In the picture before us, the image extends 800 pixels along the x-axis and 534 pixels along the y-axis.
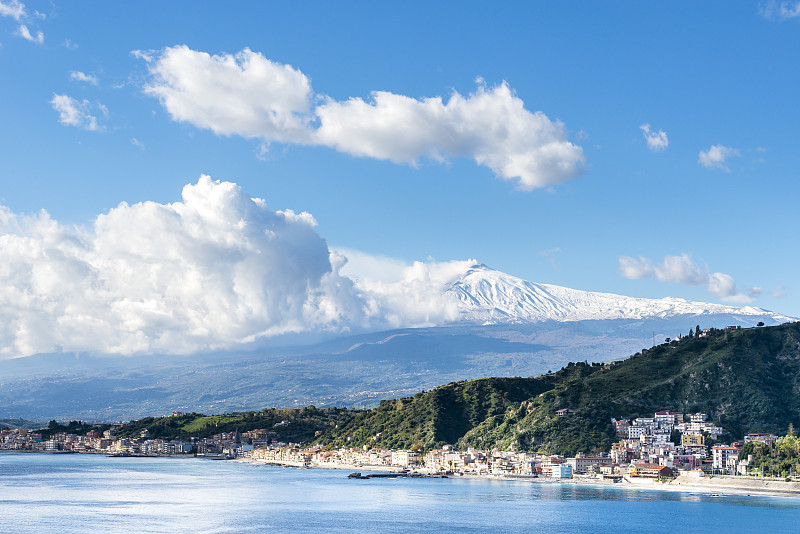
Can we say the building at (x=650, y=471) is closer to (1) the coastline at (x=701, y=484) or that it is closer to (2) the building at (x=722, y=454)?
(1) the coastline at (x=701, y=484)

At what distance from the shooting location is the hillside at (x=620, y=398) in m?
126

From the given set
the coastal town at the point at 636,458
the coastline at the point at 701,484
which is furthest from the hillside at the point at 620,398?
the coastline at the point at 701,484

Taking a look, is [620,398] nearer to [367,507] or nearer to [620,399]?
[620,399]

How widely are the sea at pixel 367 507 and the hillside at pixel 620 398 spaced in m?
15.8

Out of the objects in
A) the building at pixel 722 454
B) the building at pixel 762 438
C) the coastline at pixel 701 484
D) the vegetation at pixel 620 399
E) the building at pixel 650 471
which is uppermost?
the vegetation at pixel 620 399

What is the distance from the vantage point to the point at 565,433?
128375 mm

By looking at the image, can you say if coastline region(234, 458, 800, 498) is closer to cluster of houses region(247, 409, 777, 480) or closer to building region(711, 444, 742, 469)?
cluster of houses region(247, 409, 777, 480)

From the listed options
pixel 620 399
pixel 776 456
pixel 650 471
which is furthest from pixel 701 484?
pixel 620 399

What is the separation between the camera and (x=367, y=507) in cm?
8838

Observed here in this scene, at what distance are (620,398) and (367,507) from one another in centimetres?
5799

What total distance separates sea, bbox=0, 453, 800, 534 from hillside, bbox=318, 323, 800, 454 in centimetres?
1582

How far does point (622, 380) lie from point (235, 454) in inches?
3566

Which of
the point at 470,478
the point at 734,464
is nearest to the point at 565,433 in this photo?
the point at 470,478

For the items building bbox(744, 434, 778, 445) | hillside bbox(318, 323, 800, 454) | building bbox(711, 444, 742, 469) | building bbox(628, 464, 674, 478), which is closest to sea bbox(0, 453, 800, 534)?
building bbox(628, 464, 674, 478)
